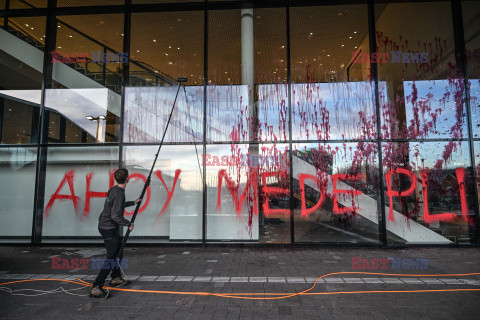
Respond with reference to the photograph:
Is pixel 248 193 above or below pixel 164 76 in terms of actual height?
below

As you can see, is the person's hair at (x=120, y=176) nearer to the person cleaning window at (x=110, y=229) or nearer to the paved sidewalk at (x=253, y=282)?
the person cleaning window at (x=110, y=229)

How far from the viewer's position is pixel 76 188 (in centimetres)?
741

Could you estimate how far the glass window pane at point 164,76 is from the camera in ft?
24.4

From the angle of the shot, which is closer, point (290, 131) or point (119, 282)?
point (119, 282)

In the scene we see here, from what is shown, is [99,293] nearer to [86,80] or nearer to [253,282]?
[253,282]

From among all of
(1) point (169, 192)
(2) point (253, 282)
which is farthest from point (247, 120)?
(2) point (253, 282)

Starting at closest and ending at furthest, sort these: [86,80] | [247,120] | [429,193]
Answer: [429,193], [247,120], [86,80]

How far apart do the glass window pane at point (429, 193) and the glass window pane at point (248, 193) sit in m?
2.71

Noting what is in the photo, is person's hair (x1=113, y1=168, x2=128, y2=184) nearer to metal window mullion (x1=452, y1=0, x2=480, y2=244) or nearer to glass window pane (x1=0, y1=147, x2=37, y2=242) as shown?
glass window pane (x1=0, y1=147, x2=37, y2=242)

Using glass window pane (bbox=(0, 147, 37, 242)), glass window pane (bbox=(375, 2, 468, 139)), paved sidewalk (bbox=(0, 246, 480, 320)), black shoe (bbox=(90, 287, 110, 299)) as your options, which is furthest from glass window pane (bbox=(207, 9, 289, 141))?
glass window pane (bbox=(0, 147, 37, 242))

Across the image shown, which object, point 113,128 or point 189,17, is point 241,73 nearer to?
point 189,17

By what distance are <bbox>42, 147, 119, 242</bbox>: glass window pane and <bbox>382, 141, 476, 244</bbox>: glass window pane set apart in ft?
24.2

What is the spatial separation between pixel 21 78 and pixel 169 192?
17.8ft

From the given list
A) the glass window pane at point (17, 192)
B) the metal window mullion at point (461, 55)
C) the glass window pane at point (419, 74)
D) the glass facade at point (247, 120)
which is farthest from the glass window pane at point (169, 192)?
the metal window mullion at point (461, 55)
